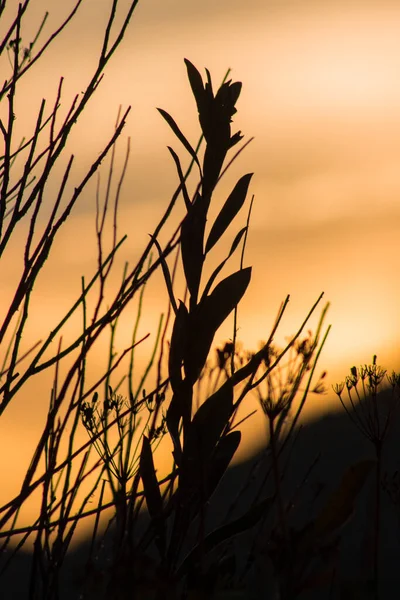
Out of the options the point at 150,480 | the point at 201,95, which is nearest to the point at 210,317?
the point at 150,480

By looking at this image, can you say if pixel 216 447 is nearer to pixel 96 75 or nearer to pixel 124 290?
pixel 124 290

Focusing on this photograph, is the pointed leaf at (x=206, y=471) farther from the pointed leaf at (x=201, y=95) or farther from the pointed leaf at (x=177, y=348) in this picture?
the pointed leaf at (x=201, y=95)

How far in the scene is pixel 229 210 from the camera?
7.13ft

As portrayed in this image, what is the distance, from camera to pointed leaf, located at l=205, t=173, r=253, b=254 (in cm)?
213

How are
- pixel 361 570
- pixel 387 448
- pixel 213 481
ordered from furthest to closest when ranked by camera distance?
1. pixel 213 481
2. pixel 387 448
3. pixel 361 570

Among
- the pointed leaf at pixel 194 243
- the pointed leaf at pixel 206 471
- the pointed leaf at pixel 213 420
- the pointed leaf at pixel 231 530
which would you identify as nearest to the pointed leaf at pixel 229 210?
the pointed leaf at pixel 194 243

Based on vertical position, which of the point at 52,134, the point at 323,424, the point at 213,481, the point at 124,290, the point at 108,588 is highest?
the point at 52,134

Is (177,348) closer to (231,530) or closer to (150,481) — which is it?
(150,481)

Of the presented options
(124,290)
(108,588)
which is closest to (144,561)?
(108,588)

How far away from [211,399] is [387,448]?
466 mm

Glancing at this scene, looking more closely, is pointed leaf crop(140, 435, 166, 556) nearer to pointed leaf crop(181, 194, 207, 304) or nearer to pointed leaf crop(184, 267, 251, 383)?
pointed leaf crop(184, 267, 251, 383)

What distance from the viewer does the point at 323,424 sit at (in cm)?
208

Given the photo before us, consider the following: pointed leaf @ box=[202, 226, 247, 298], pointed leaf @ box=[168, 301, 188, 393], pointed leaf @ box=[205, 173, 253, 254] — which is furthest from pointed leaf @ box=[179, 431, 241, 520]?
pointed leaf @ box=[205, 173, 253, 254]

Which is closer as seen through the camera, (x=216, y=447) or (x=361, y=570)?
(x=361, y=570)
